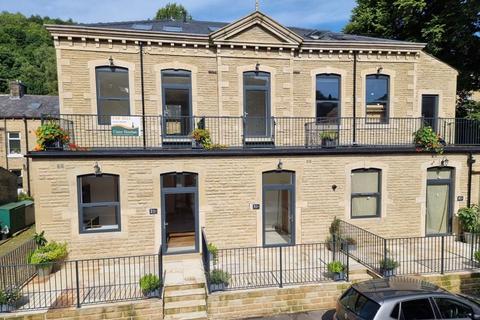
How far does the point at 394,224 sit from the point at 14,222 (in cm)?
1887

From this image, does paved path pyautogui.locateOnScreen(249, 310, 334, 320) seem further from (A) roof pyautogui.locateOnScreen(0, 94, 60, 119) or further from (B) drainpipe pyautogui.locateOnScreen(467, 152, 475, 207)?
(A) roof pyautogui.locateOnScreen(0, 94, 60, 119)

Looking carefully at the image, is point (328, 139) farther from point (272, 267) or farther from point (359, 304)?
point (359, 304)

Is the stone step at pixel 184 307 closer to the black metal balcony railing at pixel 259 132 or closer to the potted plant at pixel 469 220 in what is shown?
the black metal balcony railing at pixel 259 132

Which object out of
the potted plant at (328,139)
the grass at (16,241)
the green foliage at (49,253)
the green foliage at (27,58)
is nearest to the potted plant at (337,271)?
the potted plant at (328,139)

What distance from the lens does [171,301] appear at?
27.6 ft

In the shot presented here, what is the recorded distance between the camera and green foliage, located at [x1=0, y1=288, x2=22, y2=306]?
742cm

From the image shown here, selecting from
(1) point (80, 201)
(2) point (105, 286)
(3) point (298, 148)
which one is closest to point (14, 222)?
(1) point (80, 201)

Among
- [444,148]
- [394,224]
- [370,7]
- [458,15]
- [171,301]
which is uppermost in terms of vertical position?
[370,7]

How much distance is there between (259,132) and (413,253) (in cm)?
715

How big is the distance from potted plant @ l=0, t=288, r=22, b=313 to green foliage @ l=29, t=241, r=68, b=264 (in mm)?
1877

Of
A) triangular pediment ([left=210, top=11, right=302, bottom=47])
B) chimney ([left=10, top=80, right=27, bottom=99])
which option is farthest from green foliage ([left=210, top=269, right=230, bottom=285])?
chimney ([left=10, top=80, right=27, bottom=99])

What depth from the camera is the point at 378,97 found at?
13484mm

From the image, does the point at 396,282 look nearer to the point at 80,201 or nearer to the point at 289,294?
the point at 289,294

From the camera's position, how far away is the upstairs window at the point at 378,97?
13.4 m
